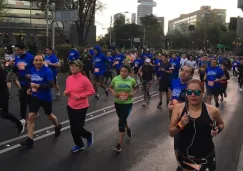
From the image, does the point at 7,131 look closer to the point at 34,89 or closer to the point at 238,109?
the point at 34,89

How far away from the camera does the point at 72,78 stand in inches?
245

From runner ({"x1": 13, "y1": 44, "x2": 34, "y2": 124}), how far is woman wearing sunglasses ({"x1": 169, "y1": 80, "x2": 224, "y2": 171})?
210 inches

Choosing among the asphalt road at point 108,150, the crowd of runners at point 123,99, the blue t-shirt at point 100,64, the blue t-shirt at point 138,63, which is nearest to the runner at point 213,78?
the crowd of runners at point 123,99

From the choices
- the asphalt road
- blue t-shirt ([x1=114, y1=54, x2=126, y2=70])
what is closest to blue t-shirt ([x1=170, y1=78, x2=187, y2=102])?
the asphalt road

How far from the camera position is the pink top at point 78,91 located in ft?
20.1

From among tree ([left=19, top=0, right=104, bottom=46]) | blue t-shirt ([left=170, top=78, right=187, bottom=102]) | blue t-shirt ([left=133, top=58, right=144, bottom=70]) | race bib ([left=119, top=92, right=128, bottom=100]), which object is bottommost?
blue t-shirt ([left=133, top=58, right=144, bottom=70])

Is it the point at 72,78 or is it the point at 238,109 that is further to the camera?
the point at 238,109

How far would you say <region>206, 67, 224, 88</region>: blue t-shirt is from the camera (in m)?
10.2

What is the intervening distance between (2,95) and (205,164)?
16.2 feet

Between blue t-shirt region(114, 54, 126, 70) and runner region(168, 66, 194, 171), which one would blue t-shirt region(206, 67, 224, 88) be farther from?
blue t-shirt region(114, 54, 126, 70)

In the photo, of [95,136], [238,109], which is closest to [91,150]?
[95,136]

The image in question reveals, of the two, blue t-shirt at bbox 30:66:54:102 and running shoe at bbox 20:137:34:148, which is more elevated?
blue t-shirt at bbox 30:66:54:102

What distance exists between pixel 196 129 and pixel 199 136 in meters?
0.08

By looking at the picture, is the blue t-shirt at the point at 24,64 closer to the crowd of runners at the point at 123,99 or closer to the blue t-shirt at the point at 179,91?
the crowd of runners at the point at 123,99
